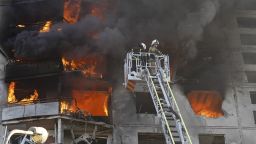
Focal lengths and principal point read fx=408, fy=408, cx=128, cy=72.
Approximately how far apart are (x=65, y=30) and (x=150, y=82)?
6802 millimetres

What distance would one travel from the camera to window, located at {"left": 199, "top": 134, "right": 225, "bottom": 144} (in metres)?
19.6

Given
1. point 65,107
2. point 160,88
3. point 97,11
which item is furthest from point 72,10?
point 160,88

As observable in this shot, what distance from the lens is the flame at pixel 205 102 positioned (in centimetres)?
2081

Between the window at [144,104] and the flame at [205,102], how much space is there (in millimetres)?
2093

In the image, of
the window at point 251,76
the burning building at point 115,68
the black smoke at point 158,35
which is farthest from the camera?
the window at point 251,76

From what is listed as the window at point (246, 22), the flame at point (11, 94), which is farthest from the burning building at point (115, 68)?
the window at point (246, 22)

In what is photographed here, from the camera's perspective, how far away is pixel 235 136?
1964 centimetres

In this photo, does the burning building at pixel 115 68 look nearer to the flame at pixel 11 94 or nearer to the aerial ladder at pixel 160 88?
the flame at pixel 11 94

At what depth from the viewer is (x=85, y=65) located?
20.0 metres

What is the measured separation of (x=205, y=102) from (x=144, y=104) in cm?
329

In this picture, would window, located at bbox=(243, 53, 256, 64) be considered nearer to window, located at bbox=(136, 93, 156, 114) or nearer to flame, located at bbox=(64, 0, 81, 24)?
window, located at bbox=(136, 93, 156, 114)

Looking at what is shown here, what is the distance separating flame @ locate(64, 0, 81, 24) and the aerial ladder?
6.03m

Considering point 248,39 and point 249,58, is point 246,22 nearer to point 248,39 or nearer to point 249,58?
point 248,39

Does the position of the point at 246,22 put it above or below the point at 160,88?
above
